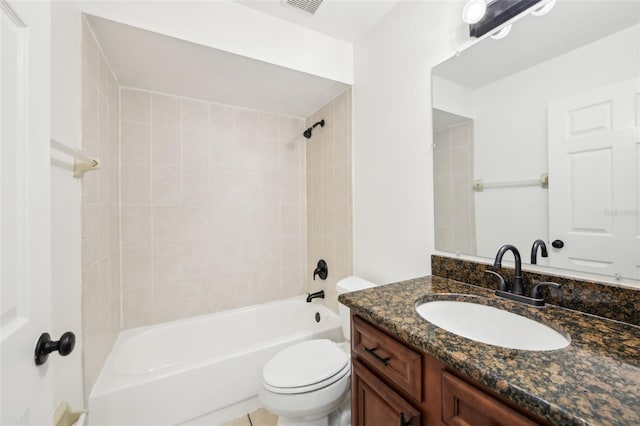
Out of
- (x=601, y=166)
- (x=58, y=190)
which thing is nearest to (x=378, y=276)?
(x=601, y=166)

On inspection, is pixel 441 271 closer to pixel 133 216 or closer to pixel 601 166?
pixel 601 166

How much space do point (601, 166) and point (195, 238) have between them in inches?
91.8

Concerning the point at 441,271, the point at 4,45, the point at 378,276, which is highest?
the point at 4,45

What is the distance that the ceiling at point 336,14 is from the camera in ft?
4.92

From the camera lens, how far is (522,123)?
3.27 feet

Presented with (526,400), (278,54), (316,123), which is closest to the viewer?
(526,400)

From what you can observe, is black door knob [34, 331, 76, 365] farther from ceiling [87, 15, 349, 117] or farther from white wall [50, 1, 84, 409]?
ceiling [87, 15, 349, 117]

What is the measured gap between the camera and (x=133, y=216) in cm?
193

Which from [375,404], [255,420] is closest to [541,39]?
[375,404]

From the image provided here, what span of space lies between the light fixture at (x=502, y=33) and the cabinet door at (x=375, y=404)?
1395mm

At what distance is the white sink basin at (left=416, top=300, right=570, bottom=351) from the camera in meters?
0.77

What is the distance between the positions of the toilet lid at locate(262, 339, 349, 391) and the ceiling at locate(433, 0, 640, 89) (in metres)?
1.49

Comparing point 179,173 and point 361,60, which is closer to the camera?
point 361,60

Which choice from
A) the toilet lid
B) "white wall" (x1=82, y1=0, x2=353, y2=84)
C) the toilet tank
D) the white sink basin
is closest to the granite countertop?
the white sink basin
